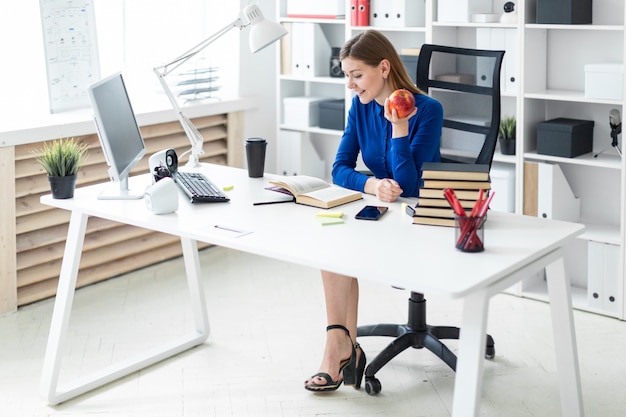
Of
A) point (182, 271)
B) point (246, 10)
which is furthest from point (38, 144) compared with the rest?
point (246, 10)

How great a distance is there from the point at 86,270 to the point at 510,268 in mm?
2703

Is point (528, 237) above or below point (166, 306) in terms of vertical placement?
above

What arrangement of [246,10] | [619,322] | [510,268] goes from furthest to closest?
[619,322] → [246,10] → [510,268]

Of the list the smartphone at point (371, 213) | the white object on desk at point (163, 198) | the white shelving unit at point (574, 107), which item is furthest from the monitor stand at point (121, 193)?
the white shelving unit at point (574, 107)

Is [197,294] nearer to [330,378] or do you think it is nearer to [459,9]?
[330,378]

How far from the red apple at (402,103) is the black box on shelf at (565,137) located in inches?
51.2

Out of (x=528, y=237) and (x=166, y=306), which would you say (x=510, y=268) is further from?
(x=166, y=306)

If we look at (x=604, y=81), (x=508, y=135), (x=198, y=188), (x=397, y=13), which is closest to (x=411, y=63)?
(x=397, y=13)

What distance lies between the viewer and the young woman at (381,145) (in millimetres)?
3139

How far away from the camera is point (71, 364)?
3.54 metres

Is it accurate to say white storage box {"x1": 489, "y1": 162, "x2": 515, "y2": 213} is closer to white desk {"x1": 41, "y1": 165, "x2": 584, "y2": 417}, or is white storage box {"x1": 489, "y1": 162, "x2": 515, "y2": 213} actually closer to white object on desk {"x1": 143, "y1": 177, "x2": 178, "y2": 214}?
A: white desk {"x1": 41, "y1": 165, "x2": 584, "y2": 417}

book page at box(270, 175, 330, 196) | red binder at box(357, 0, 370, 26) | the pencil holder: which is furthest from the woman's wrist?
red binder at box(357, 0, 370, 26)

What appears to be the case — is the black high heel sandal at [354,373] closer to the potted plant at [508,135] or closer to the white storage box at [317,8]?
the potted plant at [508,135]

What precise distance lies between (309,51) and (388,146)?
1.81 meters
